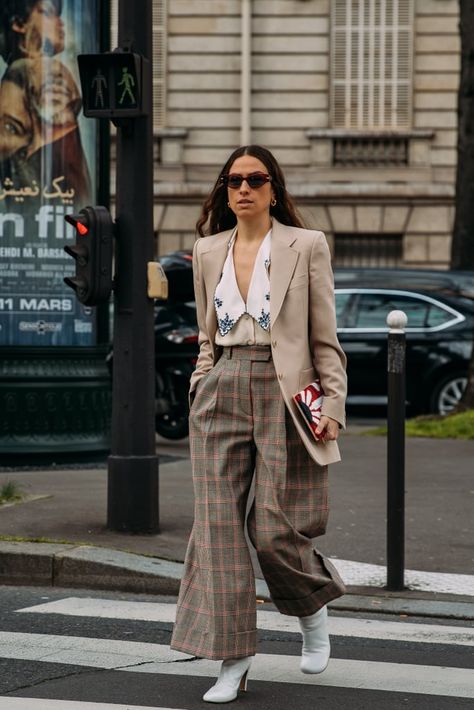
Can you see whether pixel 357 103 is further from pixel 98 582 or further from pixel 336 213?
pixel 98 582

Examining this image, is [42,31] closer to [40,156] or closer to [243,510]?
[40,156]

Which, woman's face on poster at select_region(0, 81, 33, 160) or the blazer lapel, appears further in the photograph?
woman's face on poster at select_region(0, 81, 33, 160)

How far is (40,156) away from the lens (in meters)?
11.3

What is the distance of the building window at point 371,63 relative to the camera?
90.3ft

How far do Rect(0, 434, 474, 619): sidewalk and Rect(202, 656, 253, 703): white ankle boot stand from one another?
1.77 meters

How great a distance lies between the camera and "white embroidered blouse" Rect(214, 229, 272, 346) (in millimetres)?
5234

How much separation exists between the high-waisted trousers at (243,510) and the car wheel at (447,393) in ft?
36.8

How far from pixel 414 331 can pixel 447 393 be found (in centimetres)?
74

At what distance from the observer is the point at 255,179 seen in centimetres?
530

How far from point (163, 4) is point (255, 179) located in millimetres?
22836

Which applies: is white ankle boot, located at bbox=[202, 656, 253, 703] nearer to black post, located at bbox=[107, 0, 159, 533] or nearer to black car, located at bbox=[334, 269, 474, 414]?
black post, located at bbox=[107, 0, 159, 533]

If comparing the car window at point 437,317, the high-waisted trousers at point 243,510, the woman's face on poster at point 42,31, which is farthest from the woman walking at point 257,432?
the car window at point 437,317

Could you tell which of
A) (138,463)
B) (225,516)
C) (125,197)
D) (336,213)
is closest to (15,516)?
(138,463)

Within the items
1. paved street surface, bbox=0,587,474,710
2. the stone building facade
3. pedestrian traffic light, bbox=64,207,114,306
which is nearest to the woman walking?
paved street surface, bbox=0,587,474,710
